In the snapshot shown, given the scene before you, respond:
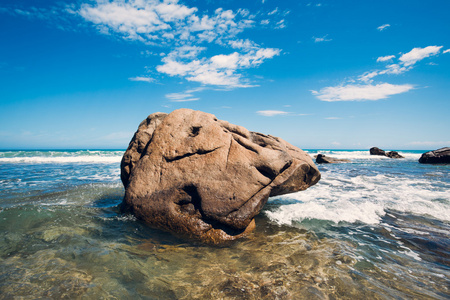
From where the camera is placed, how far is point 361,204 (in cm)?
761

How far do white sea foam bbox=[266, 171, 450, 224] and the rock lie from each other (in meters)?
1.23

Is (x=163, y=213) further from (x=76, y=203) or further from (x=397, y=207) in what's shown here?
(x=397, y=207)

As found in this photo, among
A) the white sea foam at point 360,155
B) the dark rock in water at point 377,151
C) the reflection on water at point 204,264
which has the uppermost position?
the dark rock in water at point 377,151

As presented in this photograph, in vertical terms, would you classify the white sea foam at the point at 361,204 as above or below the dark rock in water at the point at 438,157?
below

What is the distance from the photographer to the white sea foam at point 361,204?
252 inches

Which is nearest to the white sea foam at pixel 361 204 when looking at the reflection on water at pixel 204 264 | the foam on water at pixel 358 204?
the foam on water at pixel 358 204

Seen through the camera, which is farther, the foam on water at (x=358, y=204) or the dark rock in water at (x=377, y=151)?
the dark rock in water at (x=377, y=151)

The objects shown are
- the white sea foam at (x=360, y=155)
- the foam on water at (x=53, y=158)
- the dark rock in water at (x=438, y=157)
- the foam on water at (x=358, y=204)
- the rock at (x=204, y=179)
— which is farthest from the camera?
the white sea foam at (x=360, y=155)

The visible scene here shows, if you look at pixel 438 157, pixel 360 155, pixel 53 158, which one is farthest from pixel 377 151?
pixel 53 158

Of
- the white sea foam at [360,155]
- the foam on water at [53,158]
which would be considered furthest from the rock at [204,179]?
the white sea foam at [360,155]

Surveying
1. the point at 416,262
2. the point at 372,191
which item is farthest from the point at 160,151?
the point at 372,191

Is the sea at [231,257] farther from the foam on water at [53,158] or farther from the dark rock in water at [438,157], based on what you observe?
the dark rock in water at [438,157]

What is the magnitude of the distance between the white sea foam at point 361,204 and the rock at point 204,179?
48.4 inches

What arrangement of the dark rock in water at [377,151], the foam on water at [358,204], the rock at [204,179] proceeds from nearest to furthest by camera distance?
the rock at [204,179], the foam on water at [358,204], the dark rock in water at [377,151]
